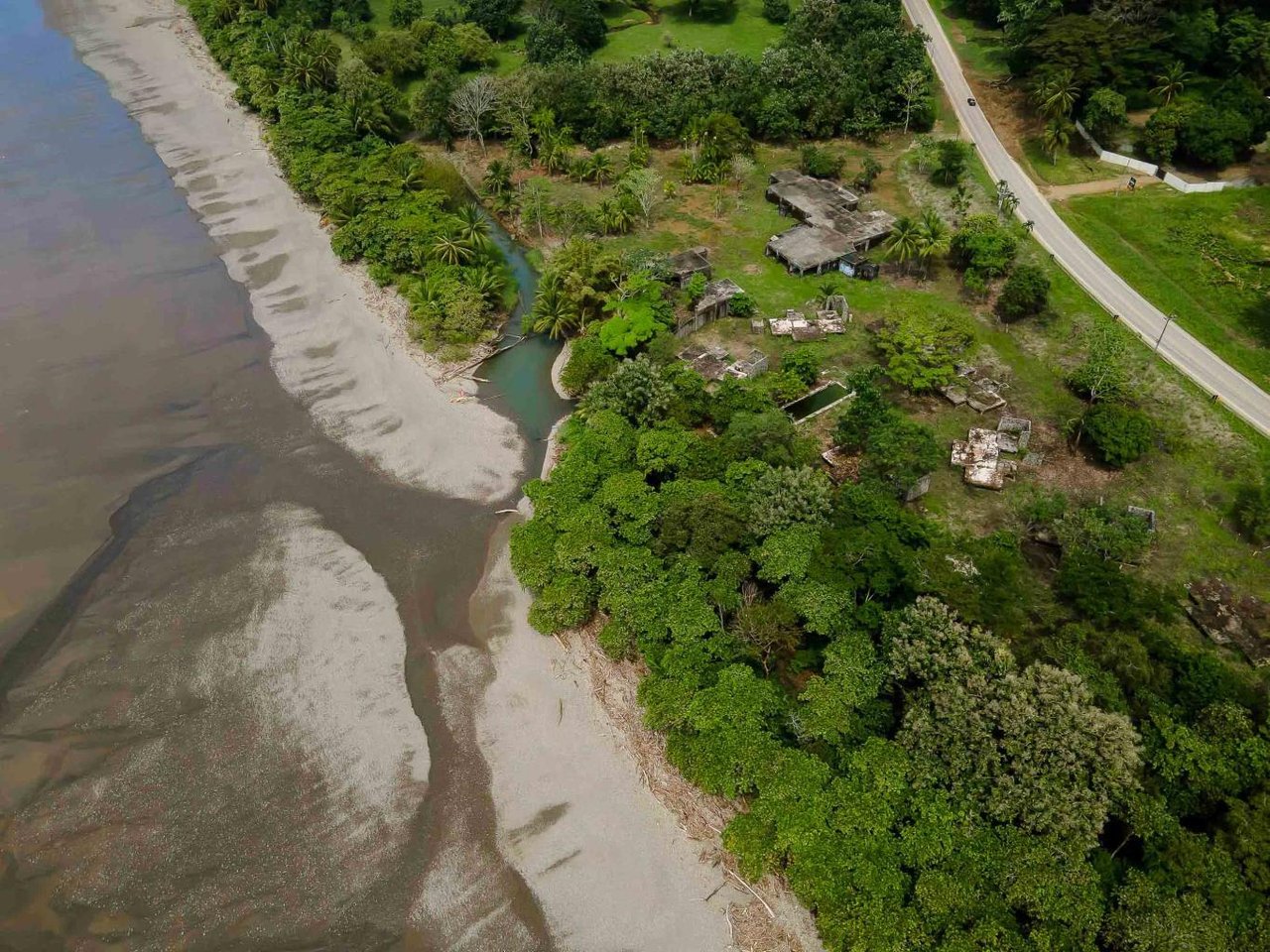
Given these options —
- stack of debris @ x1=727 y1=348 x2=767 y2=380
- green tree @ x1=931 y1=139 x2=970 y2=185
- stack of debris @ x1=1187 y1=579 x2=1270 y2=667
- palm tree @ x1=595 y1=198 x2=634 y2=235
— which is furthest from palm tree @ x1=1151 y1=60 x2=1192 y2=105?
stack of debris @ x1=1187 y1=579 x2=1270 y2=667

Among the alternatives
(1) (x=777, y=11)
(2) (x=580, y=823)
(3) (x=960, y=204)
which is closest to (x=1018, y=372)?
(3) (x=960, y=204)

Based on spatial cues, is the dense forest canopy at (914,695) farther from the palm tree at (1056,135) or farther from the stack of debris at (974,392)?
the palm tree at (1056,135)

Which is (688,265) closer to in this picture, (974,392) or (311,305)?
(974,392)

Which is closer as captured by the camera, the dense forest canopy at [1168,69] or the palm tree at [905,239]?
the palm tree at [905,239]

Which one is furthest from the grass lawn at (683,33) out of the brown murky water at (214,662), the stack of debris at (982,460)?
the stack of debris at (982,460)

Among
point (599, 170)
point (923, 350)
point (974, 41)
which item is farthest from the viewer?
point (974, 41)
